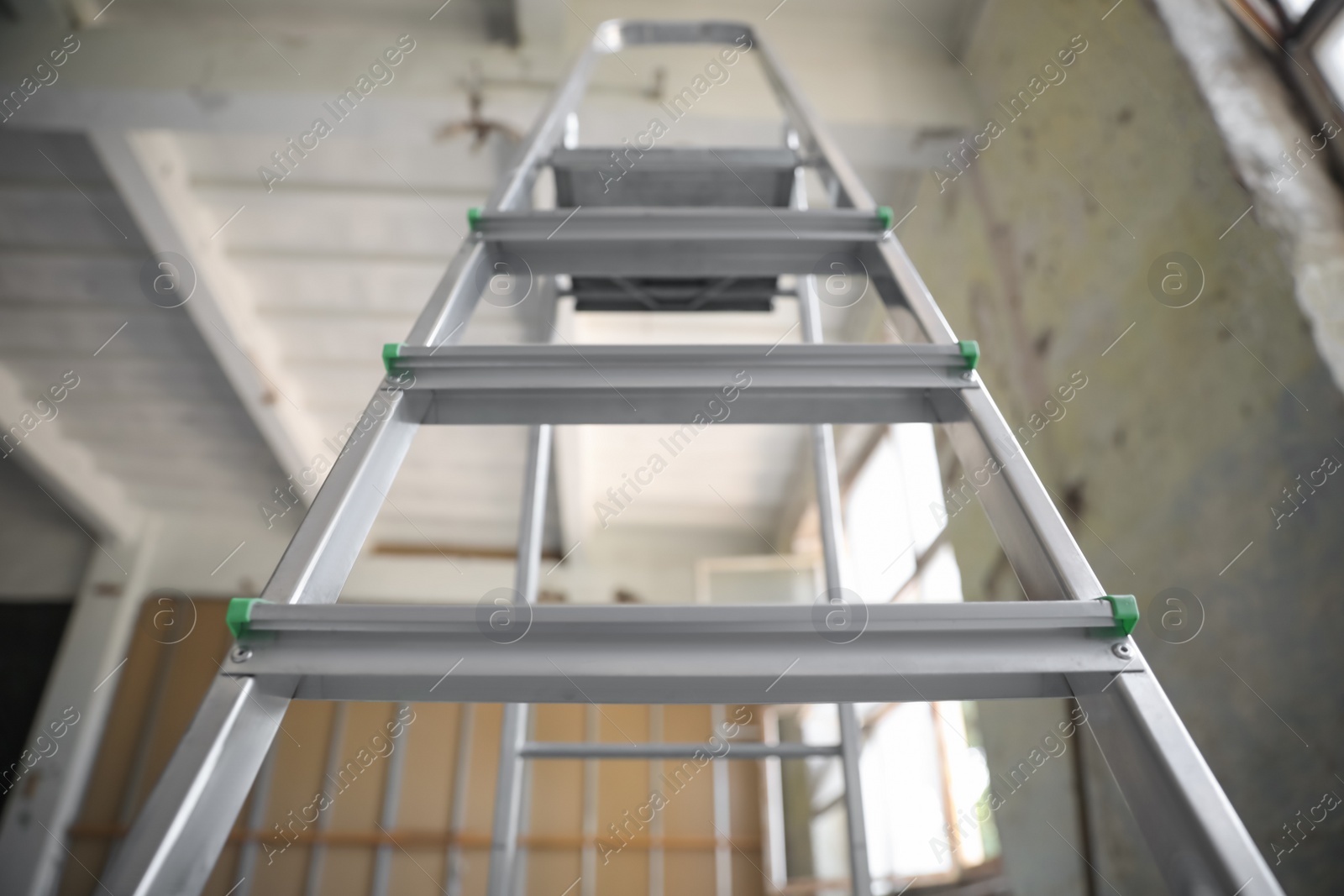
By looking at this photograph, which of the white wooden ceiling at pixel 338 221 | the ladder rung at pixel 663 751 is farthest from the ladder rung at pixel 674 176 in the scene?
the white wooden ceiling at pixel 338 221

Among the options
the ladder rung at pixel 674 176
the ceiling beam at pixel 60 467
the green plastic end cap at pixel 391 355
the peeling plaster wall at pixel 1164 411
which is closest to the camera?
the green plastic end cap at pixel 391 355

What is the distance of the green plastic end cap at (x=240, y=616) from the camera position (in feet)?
2.17

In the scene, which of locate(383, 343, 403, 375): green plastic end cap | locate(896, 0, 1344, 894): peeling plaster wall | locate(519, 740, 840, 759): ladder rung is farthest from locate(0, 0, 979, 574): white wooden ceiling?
locate(383, 343, 403, 375): green plastic end cap

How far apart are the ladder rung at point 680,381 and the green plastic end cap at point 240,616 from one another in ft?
1.11

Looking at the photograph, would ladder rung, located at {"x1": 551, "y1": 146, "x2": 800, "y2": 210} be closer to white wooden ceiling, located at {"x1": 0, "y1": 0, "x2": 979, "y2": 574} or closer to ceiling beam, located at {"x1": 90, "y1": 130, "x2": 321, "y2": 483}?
white wooden ceiling, located at {"x1": 0, "y1": 0, "x2": 979, "y2": 574}

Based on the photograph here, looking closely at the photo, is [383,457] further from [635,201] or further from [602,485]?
[602,485]

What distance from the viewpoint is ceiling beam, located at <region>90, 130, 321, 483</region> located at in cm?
350

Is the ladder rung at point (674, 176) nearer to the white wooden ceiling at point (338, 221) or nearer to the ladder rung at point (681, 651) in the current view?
the ladder rung at point (681, 651)

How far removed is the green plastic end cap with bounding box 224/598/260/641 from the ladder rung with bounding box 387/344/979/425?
340 mm

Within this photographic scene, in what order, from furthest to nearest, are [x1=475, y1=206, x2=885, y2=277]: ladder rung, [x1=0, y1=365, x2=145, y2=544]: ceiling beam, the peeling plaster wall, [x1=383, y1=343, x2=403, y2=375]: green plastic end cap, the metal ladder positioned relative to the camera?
[x1=0, y1=365, x2=145, y2=544]: ceiling beam < the peeling plaster wall < [x1=475, y1=206, x2=885, y2=277]: ladder rung < [x1=383, y1=343, x2=403, y2=375]: green plastic end cap < the metal ladder

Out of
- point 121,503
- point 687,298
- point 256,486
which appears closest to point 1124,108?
point 687,298

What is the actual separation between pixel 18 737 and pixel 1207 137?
7.52 meters

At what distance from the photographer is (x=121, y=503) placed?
6.50 meters

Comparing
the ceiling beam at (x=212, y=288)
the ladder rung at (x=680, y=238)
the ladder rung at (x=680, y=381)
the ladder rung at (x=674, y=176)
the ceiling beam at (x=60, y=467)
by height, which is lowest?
the ladder rung at (x=680, y=381)
